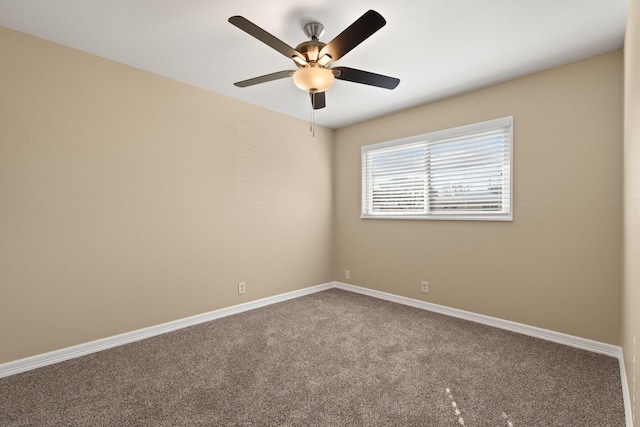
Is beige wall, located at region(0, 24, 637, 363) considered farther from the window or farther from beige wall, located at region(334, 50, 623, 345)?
the window

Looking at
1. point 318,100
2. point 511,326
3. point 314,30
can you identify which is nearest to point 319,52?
point 314,30

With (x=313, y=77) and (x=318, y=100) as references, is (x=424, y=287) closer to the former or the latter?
(x=318, y=100)

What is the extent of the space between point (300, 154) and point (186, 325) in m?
2.45

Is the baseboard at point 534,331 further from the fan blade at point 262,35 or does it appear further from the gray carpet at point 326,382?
the fan blade at point 262,35

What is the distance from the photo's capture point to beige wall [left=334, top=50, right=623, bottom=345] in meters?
2.33

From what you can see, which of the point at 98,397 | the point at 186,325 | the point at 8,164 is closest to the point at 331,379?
the point at 98,397

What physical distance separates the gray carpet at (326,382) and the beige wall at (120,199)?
1.32 ft

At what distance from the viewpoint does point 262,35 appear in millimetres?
1683

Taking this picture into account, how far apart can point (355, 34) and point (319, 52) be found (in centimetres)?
31

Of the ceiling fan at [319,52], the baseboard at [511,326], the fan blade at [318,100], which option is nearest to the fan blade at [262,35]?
the ceiling fan at [319,52]

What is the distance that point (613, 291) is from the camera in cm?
231

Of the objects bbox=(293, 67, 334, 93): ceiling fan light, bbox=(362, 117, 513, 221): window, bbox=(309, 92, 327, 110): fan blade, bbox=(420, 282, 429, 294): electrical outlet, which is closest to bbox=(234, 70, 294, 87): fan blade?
bbox=(293, 67, 334, 93): ceiling fan light

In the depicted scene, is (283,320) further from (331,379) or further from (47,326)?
(47,326)

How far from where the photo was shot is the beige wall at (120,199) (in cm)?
215
